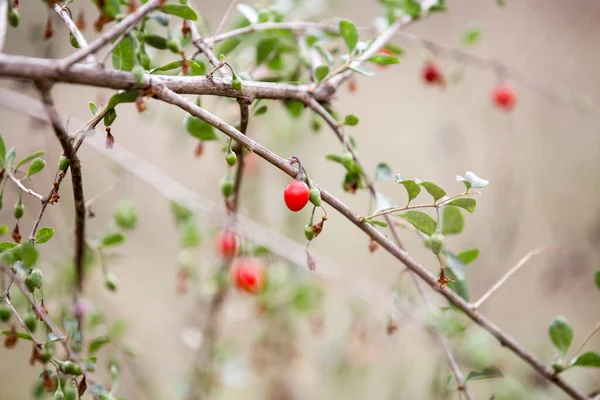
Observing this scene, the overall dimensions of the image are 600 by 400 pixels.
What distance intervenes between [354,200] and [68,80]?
76.8 inches

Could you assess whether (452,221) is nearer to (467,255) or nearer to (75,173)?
(467,255)

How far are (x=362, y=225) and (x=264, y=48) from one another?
47cm

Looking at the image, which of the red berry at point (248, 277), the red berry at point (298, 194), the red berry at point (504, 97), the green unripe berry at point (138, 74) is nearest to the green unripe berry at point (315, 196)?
the red berry at point (298, 194)

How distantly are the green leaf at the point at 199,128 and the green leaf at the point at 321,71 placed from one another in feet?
0.61

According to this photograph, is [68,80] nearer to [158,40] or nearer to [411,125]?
[158,40]

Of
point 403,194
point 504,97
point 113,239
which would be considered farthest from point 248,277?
point 403,194

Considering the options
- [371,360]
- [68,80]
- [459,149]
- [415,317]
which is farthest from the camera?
[459,149]

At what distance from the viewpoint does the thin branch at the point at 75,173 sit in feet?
1.58

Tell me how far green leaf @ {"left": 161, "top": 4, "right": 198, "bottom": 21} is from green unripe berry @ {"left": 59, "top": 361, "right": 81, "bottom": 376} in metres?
0.47

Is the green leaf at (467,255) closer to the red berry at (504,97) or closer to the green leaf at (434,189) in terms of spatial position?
the green leaf at (434,189)

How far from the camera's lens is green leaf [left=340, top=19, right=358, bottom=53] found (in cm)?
78

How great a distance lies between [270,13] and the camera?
0.95m

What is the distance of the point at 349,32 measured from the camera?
79 cm

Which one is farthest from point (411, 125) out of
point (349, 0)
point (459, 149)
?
point (349, 0)
